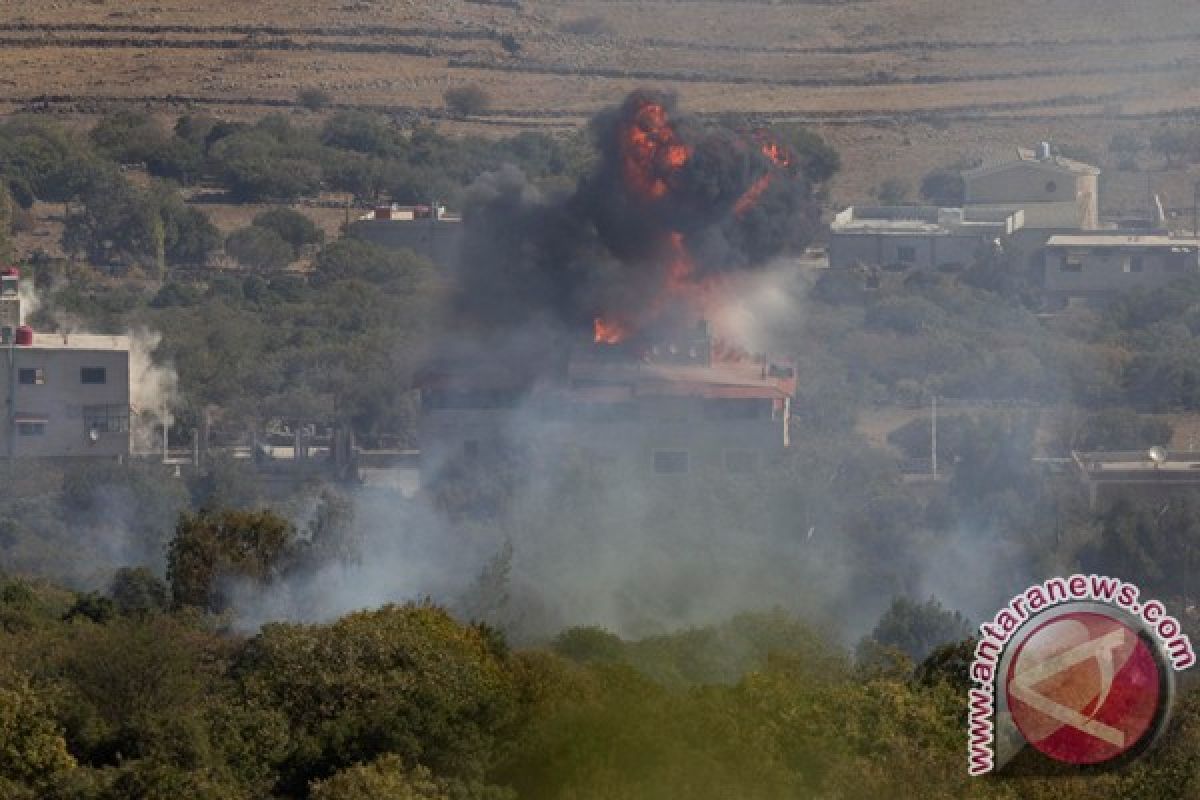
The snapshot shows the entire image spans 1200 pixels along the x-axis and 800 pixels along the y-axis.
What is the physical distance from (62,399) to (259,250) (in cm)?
2746

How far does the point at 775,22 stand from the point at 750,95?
8990 millimetres

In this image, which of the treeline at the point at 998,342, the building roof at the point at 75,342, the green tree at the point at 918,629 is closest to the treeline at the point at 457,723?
the green tree at the point at 918,629

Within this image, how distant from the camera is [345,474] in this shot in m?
80.6

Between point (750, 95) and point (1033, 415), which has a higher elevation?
point (750, 95)

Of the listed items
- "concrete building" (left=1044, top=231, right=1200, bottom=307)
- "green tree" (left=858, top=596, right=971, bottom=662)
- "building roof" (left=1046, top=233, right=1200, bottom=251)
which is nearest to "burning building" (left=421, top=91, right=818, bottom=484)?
"green tree" (left=858, top=596, right=971, bottom=662)

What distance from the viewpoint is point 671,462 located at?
259 feet

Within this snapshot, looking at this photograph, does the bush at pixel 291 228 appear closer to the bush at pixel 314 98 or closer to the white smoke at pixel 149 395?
the bush at pixel 314 98

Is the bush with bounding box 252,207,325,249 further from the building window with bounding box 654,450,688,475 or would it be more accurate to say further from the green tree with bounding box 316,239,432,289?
the building window with bounding box 654,450,688,475

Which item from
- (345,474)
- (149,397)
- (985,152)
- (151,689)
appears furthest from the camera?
(985,152)

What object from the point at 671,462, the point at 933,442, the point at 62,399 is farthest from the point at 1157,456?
the point at 62,399

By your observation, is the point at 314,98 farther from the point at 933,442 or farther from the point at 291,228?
the point at 933,442

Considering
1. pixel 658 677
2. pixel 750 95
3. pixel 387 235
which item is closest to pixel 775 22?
pixel 750 95

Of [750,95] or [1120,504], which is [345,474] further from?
[750,95]

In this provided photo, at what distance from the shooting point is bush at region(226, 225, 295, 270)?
111m
